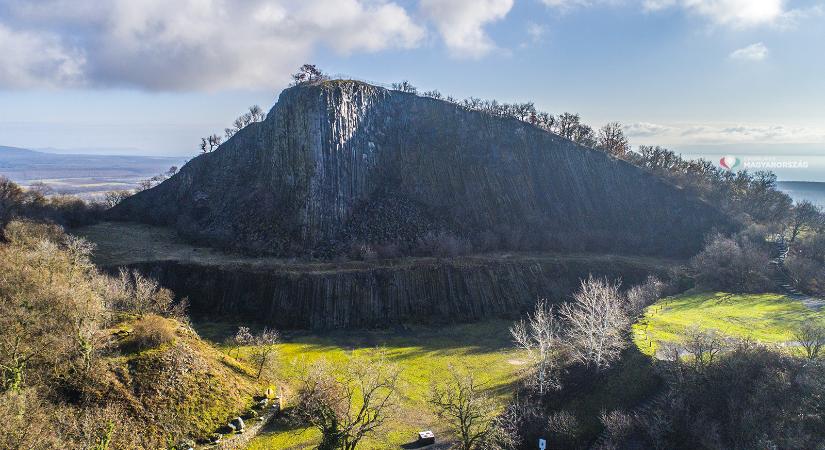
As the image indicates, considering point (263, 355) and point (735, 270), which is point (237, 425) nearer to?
point (263, 355)

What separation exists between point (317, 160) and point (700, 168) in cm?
6952

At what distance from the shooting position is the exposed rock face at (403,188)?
217 ft

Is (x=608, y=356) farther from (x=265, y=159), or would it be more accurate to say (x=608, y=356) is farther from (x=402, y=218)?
(x=265, y=159)

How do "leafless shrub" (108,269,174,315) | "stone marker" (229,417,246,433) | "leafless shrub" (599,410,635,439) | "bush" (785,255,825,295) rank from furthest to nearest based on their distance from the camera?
"bush" (785,255,825,295) < "leafless shrub" (108,269,174,315) < "stone marker" (229,417,246,433) < "leafless shrub" (599,410,635,439)

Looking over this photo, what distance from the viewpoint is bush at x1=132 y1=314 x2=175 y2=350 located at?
32219mm

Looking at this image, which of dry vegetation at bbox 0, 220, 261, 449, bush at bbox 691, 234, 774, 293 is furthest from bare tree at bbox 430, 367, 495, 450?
bush at bbox 691, 234, 774, 293

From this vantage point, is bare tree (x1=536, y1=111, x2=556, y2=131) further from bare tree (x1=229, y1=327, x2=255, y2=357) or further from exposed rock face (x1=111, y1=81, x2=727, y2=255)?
bare tree (x1=229, y1=327, x2=255, y2=357)

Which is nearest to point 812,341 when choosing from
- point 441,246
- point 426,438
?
point 426,438

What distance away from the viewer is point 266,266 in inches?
2228

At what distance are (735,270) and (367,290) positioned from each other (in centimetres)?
4460

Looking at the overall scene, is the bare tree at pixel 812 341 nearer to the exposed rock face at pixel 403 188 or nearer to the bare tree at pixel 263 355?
the bare tree at pixel 263 355

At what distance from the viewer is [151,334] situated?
3250 cm

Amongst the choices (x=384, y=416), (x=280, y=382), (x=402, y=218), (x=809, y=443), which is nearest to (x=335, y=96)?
(x=402, y=218)

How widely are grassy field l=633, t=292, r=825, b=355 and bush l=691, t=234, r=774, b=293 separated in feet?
6.89
